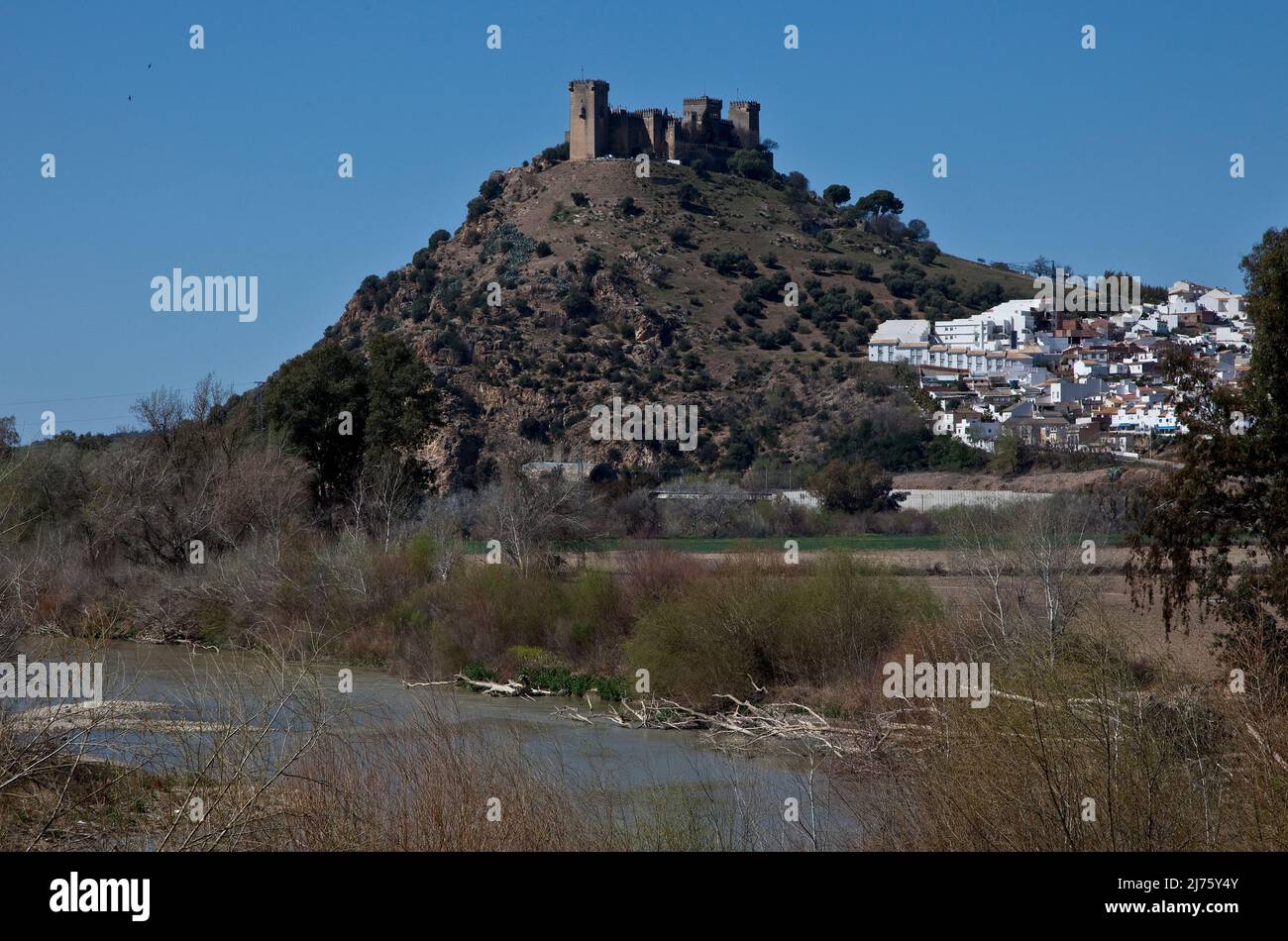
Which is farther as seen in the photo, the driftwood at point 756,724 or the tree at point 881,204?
the tree at point 881,204

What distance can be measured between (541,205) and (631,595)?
254 ft

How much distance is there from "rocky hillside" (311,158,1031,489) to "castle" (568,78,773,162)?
6257 millimetres

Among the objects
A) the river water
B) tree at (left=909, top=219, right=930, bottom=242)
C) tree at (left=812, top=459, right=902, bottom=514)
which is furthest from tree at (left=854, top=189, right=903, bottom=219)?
the river water

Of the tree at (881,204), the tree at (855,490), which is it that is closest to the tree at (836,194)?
the tree at (881,204)

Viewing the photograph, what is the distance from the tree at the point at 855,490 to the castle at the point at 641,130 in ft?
211

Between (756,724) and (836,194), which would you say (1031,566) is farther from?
(836,194)

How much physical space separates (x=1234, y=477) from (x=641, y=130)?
107 meters

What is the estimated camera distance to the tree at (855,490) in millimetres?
59875

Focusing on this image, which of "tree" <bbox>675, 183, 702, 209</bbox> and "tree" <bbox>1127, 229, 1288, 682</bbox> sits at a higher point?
"tree" <bbox>675, 183, 702, 209</bbox>

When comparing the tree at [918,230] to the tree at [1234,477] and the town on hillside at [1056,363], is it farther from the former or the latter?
the tree at [1234,477]

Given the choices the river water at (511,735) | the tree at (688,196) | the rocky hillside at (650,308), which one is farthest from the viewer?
the tree at (688,196)

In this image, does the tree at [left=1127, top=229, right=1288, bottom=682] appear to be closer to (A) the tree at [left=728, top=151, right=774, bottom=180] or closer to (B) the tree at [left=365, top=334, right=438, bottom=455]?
(B) the tree at [left=365, top=334, right=438, bottom=455]

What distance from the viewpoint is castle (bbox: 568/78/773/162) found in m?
120
